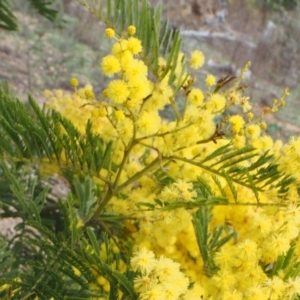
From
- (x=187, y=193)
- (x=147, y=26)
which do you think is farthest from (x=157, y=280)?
(x=147, y=26)

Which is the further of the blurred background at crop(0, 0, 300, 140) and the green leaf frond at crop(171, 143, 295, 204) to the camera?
the blurred background at crop(0, 0, 300, 140)

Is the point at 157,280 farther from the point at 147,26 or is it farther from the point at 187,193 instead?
the point at 147,26

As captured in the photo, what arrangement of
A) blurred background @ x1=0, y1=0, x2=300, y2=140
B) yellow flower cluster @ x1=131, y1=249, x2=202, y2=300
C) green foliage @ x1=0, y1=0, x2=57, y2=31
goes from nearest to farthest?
yellow flower cluster @ x1=131, y1=249, x2=202, y2=300, green foliage @ x1=0, y1=0, x2=57, y2=31, blurred background @ x1=0, y1=0, x2=300, y2=140

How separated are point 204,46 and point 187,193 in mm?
7846

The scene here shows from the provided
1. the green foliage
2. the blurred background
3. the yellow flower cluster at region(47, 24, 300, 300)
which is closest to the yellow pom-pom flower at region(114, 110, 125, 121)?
the yellow flower cluster at region(47, 24, 300, 300)

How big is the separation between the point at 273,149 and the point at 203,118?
9.9 inches

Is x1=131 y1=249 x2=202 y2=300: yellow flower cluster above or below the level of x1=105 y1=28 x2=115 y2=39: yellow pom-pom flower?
below

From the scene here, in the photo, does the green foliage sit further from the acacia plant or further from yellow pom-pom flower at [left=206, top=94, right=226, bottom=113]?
yellow pom-pom flower at [left=206, top=94, right=226, bottom=113]

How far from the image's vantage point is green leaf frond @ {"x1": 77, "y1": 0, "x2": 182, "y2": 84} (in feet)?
2.65

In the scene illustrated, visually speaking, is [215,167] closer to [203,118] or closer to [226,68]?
[203,118]

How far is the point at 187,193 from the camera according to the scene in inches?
30.3

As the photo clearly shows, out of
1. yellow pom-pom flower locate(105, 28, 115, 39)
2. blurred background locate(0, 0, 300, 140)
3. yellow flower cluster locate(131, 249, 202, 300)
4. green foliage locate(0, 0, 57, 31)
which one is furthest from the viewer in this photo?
blurred background locate(0, 0, 300, 140)

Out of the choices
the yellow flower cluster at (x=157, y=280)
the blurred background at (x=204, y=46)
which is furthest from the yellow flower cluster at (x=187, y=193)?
the blurred background at (x=204, y=46)

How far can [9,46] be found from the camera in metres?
5.87
